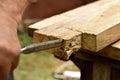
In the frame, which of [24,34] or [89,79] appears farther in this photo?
[24,34]

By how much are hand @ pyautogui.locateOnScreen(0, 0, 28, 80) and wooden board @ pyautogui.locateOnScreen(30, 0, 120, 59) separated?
6.9 inches

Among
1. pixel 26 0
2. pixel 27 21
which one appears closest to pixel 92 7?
pixel 26 0

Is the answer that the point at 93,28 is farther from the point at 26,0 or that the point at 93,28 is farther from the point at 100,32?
the point at 26,0

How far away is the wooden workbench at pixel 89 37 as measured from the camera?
1087mm

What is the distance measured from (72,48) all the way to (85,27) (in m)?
0.09

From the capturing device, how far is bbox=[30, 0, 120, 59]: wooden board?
108 centimetres

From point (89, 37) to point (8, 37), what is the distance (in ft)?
1.09

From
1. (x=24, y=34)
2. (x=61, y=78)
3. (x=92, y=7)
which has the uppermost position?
(x=92, y=7)

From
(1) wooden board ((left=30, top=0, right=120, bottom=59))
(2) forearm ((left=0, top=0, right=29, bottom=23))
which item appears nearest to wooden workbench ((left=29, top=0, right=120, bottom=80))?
(1) wooden board ((left=30, top=0, right=120, bottom=59))

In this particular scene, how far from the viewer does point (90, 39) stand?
3.53 ft

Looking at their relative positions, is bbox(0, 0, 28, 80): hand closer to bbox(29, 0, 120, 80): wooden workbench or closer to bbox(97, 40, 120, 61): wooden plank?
bbox(29, 0, 120, 80): wooden workbench

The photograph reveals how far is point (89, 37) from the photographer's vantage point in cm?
108

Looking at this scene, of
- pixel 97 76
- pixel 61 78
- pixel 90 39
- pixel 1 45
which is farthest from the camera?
pixel 61 78

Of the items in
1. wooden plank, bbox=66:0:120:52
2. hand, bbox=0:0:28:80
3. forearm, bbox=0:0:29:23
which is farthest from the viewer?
wooden plank, bbox=66:0:120:52
